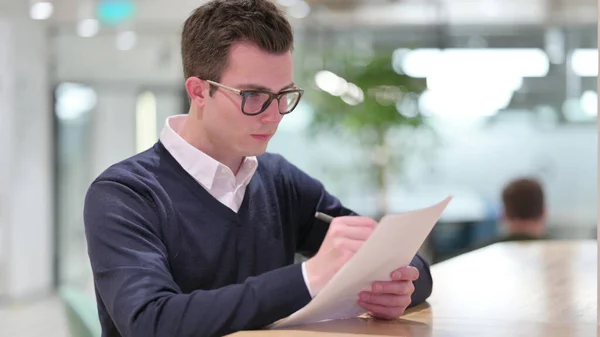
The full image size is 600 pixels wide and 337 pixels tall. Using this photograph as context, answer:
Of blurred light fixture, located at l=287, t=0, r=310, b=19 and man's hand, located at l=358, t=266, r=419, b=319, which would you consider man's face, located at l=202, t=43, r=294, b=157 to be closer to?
man's hand, located at l=358, t=266, r=419, b=319

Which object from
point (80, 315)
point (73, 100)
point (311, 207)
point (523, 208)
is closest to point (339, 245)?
point (311, 207)

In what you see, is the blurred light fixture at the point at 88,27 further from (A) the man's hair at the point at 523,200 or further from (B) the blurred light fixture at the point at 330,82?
(A) the man's hair at the point at 523,200

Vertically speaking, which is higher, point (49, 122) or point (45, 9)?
point (45, 9)

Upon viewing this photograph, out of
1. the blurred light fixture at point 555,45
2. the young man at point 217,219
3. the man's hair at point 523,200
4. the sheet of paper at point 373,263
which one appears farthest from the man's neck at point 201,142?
the blurred light fixture at point 555,45

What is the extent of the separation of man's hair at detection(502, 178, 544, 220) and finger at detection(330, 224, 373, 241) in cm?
358

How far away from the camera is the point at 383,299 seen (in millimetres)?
1376

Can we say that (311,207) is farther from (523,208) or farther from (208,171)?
(523,208)

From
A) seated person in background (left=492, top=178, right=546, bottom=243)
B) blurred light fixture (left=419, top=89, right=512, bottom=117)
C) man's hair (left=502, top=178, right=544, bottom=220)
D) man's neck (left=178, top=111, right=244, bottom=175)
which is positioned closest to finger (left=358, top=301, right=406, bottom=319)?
man's neck (left=178, top=111, right=244, bottom=175)

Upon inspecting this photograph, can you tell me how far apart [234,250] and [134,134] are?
7.77 meters

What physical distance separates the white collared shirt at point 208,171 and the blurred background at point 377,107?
7.36 meters

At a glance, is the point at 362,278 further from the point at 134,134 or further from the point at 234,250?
the point at 134,134

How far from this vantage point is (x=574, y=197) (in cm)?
935

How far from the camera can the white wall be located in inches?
337

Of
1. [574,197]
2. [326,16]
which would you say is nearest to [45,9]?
[326,16]
